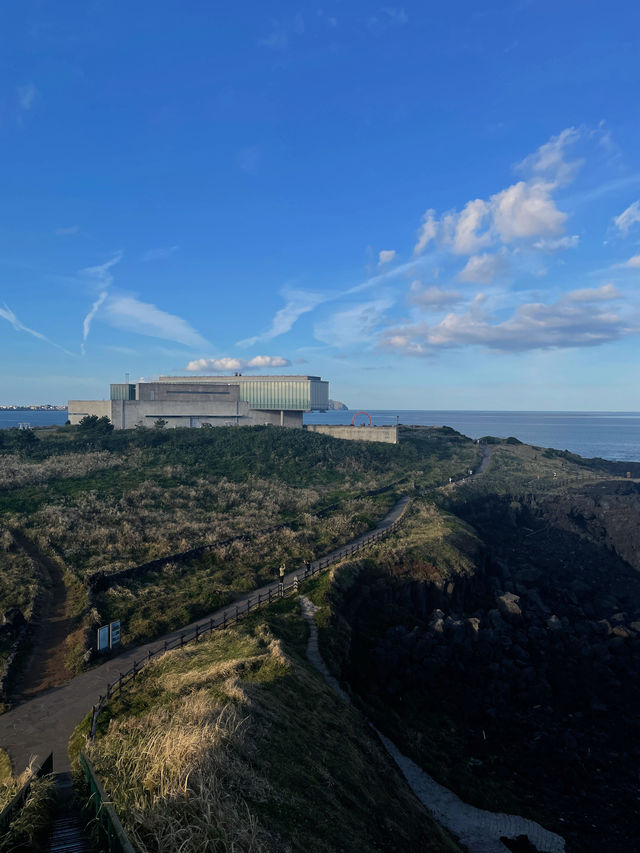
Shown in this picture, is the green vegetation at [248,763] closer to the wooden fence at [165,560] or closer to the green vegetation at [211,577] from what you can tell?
the green vegetation at [211,577]

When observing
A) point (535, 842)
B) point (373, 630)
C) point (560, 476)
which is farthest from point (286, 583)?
point (560, 476)

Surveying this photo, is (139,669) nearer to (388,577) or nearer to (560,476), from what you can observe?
(388,577)

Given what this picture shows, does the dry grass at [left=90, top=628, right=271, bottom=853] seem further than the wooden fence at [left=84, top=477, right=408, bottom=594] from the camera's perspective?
No

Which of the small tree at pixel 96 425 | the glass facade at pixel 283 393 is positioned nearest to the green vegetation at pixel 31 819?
the small tree at pixel 96 425

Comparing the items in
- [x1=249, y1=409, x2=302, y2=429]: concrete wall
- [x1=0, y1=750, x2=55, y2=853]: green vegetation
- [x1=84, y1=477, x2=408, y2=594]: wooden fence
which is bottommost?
[x1=84, y1=477, x2=408, y2=594]: wooden fence

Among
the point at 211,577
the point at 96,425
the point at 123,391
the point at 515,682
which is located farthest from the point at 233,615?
the point at 123,391

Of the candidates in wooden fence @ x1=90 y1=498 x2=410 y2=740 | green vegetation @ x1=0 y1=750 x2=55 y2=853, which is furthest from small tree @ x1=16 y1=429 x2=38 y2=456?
green vegetation @ x1=0 y1=750 x2=55 y2=853

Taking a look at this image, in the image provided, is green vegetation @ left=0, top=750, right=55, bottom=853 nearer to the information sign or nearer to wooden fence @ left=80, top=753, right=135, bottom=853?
wooden fence @ left=80, top=753, right=135, bottom=853
